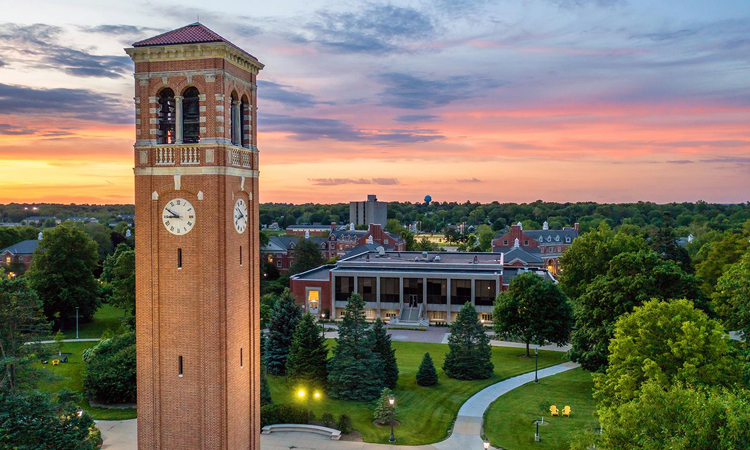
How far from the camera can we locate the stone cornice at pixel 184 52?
21.5m

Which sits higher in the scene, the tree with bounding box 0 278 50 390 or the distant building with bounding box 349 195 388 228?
the distant building with bounding box 349 195 388 228

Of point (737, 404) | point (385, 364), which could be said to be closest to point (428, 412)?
point (385, 364)

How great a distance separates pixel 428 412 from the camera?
3625 centimetres

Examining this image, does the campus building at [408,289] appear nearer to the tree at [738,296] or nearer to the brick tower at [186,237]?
the tree at [738,296]

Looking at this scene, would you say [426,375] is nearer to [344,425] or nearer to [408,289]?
[344,425]

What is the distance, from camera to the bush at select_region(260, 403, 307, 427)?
3312 centimetres

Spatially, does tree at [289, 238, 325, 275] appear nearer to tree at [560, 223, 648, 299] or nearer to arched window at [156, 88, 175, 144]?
tree at [560, 223, 648, 299]

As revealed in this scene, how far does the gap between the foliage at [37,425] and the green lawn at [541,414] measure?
2053 cm

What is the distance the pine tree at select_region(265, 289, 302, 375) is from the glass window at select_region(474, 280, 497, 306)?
27218mm

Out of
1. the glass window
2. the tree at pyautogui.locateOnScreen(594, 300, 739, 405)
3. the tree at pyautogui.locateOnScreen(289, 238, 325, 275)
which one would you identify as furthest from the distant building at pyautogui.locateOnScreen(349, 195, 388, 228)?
the tree at pyautogui.locateOnScreen(594, 300, 739, 405)

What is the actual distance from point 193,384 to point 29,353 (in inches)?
586

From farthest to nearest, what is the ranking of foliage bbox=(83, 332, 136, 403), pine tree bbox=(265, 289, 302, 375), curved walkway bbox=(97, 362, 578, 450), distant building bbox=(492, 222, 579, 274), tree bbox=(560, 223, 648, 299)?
distant building bbox=(492, 222, 579, 274) < tree bbox=(560, 223, 648, 299) < pine tree bbox=(265, 289, 302, 375) < foliage bbox=(83, 332, 136, 403) < curved walkway bbox=(97, 362, 578, 450)

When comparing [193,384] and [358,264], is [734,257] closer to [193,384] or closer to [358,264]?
[358,264]

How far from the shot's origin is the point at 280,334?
146ft
